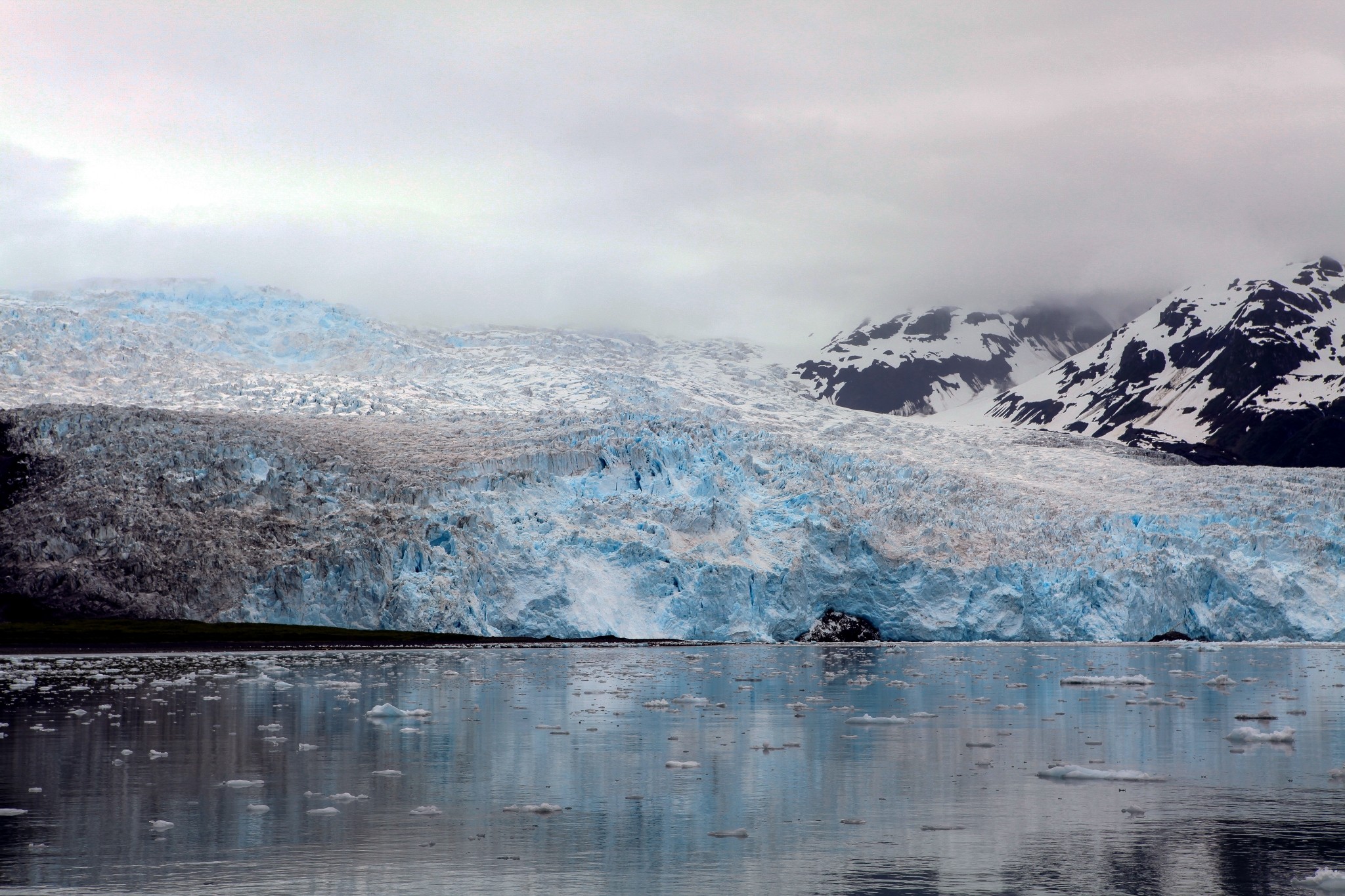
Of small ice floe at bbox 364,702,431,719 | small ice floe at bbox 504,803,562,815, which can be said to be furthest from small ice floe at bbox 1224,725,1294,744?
small ice floe at bbox 364,702,431,719

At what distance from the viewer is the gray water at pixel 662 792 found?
786cm

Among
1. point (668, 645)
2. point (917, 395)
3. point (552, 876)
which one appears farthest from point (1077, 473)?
point (917, 395)

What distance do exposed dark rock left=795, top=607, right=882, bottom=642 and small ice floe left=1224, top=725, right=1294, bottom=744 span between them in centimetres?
3510

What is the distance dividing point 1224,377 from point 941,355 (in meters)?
37.2

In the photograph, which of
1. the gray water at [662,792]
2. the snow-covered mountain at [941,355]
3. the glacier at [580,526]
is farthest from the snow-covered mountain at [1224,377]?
the gray water at [662,792]

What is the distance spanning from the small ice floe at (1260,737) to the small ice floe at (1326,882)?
24.8 ft

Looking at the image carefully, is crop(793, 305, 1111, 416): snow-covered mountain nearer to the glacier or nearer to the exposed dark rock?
the glacier

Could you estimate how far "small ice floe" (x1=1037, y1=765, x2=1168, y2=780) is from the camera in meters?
11.8

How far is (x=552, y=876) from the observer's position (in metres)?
7.77

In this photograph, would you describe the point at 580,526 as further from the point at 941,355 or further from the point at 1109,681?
the point at 941,355

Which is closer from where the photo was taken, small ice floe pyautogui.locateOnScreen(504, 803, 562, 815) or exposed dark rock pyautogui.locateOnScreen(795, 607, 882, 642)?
small ice floe pyautogui.locateOnScreen(504, 803, 562, 815)

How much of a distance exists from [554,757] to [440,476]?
3691cm

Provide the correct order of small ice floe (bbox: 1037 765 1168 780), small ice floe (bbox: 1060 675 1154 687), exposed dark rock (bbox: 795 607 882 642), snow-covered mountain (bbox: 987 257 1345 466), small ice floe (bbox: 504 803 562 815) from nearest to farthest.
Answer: small ice floe (bbox: 504 803 562 815) < small ice floe (bbox: 1037 765 1168 780) < small ice floe (bbox: 1060 675 1154 687) < exposed dark rock (bbox: 795 607 882 642) < snow-covered mountain (bbox: 987 257 1345 466)

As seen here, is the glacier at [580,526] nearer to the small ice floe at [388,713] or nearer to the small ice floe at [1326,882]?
the small ice floe at [388,713]
